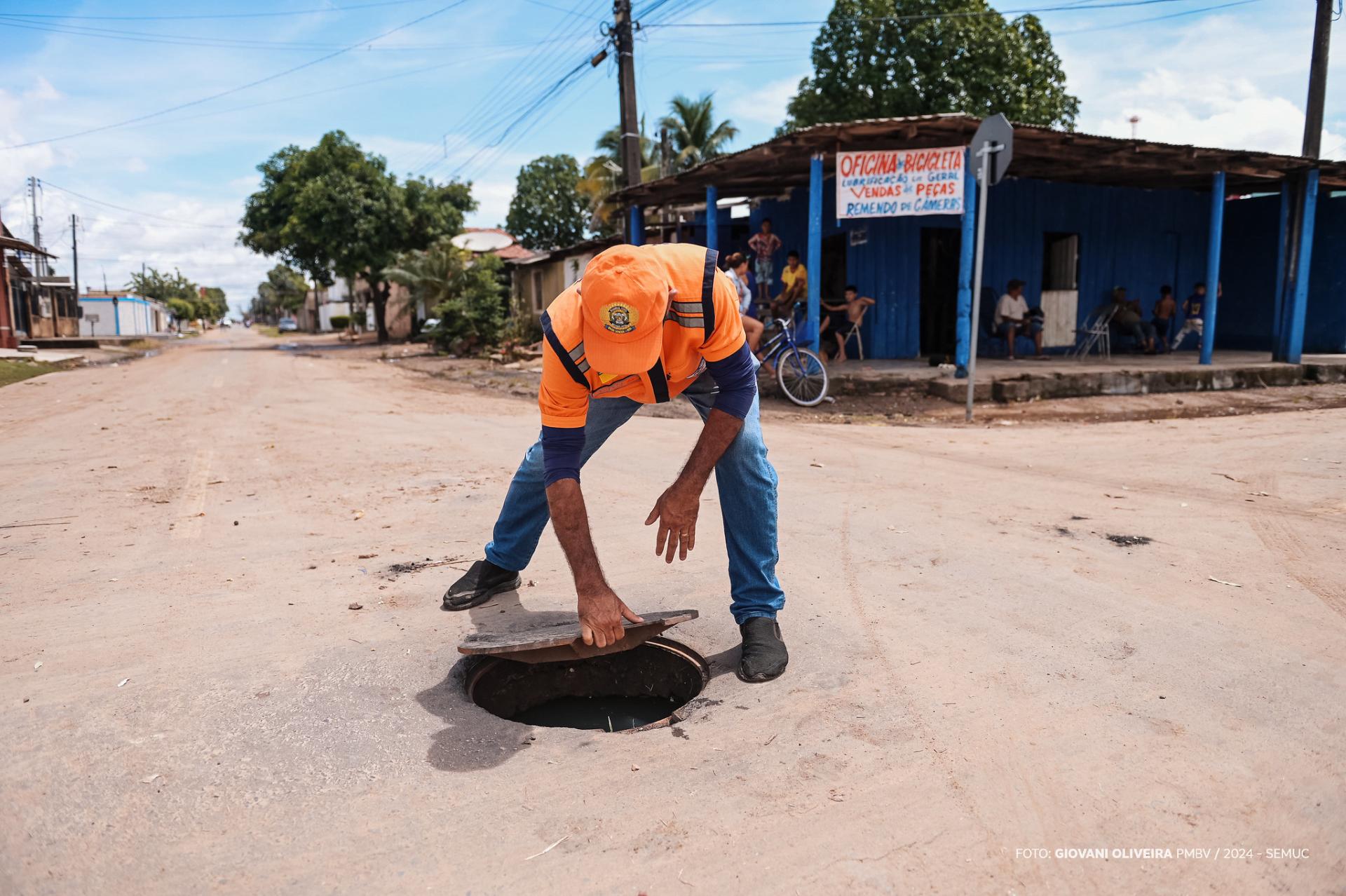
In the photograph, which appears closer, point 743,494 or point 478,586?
point 743,494

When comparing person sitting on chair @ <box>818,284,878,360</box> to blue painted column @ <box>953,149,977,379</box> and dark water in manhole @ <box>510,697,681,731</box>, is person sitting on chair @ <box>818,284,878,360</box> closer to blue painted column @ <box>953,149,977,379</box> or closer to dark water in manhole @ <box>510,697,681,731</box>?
blue painted column @ <box>953,149,977,379</box>

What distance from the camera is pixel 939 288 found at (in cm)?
1394

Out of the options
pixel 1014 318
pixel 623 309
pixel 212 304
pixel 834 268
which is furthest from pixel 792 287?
pixel 212 304

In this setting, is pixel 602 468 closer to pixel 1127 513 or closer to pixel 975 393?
pixel 1127 513

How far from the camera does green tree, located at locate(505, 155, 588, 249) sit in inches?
1754

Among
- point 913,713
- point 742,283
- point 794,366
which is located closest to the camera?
point 913,713

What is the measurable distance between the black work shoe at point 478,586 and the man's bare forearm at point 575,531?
91 centimetres

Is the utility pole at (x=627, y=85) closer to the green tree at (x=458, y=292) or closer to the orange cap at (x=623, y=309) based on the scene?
the green tree at (x=458, y=292)

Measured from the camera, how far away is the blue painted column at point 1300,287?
→ 11828 mm

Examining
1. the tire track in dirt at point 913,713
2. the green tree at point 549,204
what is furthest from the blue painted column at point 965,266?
the green tree at point 549,204

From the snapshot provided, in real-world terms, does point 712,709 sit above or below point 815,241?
below

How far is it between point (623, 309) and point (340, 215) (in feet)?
91.4

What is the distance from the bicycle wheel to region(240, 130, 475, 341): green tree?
69.2ft

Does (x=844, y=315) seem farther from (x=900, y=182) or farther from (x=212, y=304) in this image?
(x=212, y=304)
